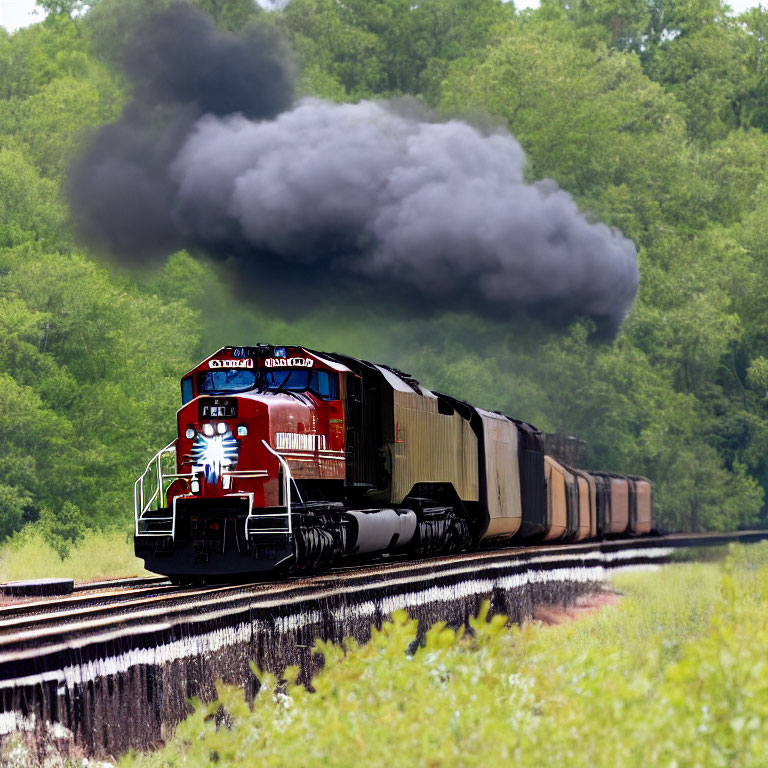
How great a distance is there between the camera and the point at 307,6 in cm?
7344

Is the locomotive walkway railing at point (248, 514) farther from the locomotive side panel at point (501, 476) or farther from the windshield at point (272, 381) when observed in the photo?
the locomotive side panel at point (501, 476)

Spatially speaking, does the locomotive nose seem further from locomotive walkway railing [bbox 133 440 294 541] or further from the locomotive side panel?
the locomotive side panel

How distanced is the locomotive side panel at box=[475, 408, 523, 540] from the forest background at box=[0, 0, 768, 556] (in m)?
3.82

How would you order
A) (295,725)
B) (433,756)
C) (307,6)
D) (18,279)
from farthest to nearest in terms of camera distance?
(307,6) < (18,279) < (295,725) < (433,756)

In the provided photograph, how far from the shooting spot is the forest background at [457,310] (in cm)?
3541

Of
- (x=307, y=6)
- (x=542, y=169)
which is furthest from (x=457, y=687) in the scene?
(x=307, y=6)

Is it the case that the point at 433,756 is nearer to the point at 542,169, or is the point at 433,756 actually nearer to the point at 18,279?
the point at 18,279

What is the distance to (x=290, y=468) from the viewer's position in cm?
1611

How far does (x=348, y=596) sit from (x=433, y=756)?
6949mm

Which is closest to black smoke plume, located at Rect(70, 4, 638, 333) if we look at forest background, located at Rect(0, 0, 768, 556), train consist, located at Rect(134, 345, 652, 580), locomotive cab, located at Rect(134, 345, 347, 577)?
forest background, located at Rect(0, 0, 768, 556)

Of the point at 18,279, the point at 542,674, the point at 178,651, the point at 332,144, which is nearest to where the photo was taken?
the point at 542,674

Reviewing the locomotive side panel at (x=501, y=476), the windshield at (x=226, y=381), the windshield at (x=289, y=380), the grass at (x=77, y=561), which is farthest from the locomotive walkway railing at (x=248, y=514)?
the locomotive side panel at (x=501, y=476)

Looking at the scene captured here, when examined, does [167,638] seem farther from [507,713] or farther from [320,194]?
[320,194]

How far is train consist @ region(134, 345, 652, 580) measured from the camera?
15.7 m
